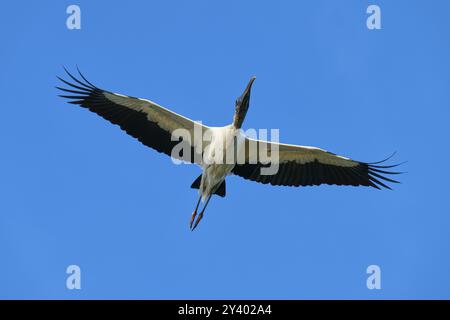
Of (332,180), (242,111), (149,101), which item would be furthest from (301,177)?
(149,101)

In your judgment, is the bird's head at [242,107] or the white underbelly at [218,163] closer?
the white underbelly at [218,163]

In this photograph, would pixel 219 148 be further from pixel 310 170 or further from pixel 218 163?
pixel 310 170

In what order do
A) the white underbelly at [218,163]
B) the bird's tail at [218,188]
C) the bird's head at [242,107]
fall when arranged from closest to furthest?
the white underbelly at [218,163] < the bird's head at [242,107] < the bird's tail at [218,188]

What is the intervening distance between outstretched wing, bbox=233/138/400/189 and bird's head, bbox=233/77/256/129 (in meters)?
1.18

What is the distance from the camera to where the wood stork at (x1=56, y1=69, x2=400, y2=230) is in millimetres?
19062

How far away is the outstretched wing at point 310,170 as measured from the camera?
65.3 feet

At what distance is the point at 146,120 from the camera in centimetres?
1948

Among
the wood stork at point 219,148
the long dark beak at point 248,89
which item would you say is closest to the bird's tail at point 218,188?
the wood stork at point 219,148

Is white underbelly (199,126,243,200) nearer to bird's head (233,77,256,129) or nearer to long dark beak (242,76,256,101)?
bird's head (233,77,256,129)

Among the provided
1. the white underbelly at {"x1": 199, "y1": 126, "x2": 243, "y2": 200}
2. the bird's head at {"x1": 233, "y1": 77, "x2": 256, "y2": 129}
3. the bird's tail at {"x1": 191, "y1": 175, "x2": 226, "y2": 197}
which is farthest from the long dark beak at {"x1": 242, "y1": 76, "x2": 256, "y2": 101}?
the bird's tail at {"x1": 191, "y1": 175, "x2": 226, "y2": 197}

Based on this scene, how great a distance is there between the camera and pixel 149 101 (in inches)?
748

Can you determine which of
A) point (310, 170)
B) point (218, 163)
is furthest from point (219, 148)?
point (310, 170)

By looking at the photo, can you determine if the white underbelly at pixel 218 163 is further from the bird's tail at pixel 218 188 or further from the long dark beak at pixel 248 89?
the long dark beak at pixel 248 89

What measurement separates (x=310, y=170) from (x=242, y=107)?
2481 millimetres
